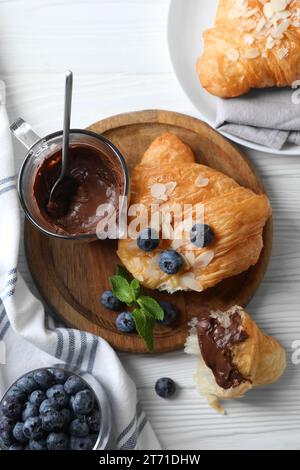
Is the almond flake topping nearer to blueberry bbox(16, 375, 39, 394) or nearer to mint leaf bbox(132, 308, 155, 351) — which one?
mint leaf bbox(132, 308, 155, 351)

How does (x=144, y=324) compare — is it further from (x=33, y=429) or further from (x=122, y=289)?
(x=33, y=429)

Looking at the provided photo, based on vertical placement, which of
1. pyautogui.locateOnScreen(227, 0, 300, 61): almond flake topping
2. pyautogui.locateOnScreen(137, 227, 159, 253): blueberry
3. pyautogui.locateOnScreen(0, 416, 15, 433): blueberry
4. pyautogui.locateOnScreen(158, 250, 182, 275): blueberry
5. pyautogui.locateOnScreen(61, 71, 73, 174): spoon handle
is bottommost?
pyautogui.locateOnScreen(0, 416, 15, 433): blueberry

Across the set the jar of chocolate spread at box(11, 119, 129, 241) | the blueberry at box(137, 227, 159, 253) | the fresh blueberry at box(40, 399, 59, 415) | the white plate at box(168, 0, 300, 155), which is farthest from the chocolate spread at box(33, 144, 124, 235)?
the fresh blueberry at box(40, 399, 59, 415)

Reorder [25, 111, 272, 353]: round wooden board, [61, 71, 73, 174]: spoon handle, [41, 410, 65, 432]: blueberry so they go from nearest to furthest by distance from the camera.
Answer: [61, 71, 73, 174]: spoon handle, [41, 410, 65, 432]: blueberry, [25, 111, 272, 353]: round wooden board

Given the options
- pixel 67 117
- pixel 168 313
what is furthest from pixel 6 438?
pixel 67 117

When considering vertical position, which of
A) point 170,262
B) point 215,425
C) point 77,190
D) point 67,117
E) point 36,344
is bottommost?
point 215,425

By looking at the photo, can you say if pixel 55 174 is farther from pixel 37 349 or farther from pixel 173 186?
pixel 37 349

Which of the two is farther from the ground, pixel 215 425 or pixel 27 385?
pixel 27 385
